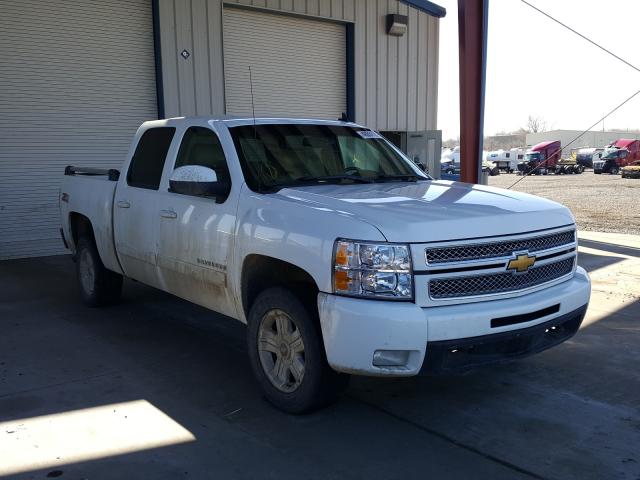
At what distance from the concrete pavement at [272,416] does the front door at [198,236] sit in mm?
665

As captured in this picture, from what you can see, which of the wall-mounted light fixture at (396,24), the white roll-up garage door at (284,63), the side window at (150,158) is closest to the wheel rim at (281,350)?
the side window at (150,158)

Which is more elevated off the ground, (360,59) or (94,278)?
(360,59)

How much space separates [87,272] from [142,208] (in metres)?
1.86

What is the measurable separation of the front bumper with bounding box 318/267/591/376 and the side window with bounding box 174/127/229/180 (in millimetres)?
1760

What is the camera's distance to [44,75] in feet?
35.7

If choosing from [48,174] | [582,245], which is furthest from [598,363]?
[48,174]

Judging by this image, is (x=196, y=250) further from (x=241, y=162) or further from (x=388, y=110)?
(x=388, y=110)

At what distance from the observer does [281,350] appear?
425cm

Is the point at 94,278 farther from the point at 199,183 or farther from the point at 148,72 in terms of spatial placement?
the point at 148,72

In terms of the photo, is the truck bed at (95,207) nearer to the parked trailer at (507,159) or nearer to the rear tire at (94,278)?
the rear tire at (94,278)

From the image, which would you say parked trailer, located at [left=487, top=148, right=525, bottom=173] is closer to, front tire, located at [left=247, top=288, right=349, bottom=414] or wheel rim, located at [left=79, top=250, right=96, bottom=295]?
wheel rim, located at [left=79, top=250, right=96, bottom=295]

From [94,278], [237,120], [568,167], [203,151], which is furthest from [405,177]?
[568,167]

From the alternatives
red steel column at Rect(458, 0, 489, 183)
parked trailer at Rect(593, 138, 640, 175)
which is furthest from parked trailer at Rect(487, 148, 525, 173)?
red steel column at Rect(458, 0, 489, 183)

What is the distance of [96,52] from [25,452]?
9.21 m
